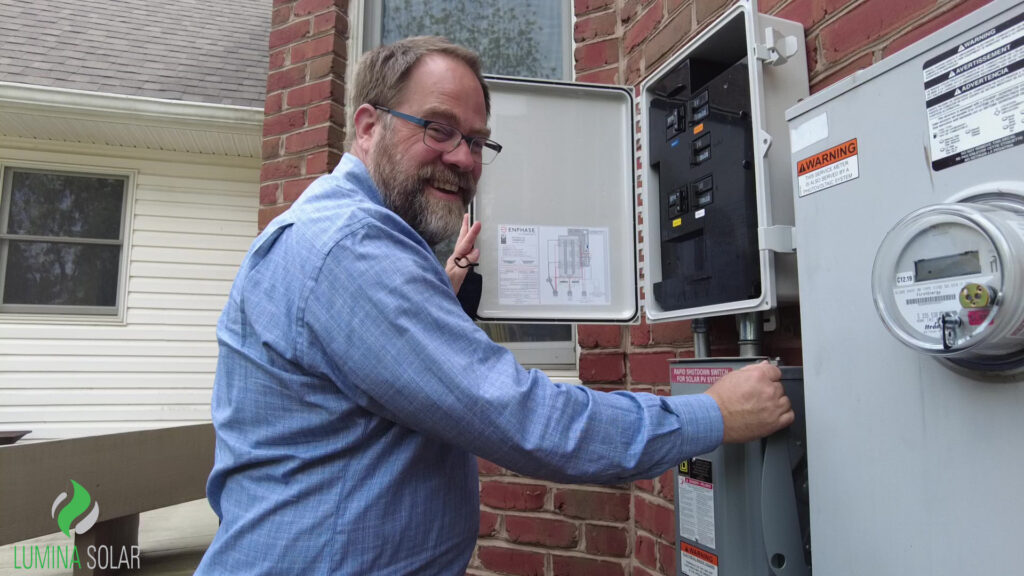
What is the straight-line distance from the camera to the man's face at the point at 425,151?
4.45 feet

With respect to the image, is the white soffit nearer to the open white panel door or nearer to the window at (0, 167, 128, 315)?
the window at (0, 167, 128, 315)

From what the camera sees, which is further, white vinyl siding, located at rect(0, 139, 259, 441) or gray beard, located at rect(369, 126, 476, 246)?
white vinyl siding, located at rect(0, 139, 259, 441)

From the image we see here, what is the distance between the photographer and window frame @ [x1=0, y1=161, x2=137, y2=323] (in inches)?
193

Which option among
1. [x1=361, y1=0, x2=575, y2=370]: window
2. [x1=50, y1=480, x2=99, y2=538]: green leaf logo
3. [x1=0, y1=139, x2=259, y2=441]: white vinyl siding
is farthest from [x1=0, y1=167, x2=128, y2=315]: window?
[x1=361, y1=0, x2=575, y2=370]: window

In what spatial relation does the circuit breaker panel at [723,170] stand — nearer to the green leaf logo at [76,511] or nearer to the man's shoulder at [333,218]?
the man's shoulder at [333,218]

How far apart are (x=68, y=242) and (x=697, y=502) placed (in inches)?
218

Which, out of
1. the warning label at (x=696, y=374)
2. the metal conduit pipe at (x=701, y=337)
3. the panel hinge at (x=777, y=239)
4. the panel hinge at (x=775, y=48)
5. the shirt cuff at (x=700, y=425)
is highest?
the panel hinge at (x=775, y=48)

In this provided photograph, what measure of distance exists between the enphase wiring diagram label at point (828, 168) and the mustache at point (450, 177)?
0.72 m

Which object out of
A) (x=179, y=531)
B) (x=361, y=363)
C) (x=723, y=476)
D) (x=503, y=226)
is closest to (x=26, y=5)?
(x=179, y=531)

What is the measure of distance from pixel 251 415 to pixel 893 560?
1050 mm

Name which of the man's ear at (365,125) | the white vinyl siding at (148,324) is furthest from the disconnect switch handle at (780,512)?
the white vinyl siding at (148,324)

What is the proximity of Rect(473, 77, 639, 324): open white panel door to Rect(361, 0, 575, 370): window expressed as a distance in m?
0.72

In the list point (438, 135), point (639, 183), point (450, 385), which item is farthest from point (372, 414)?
point (639, 183)

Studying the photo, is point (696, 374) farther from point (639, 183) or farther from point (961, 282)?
point (639, 183)
